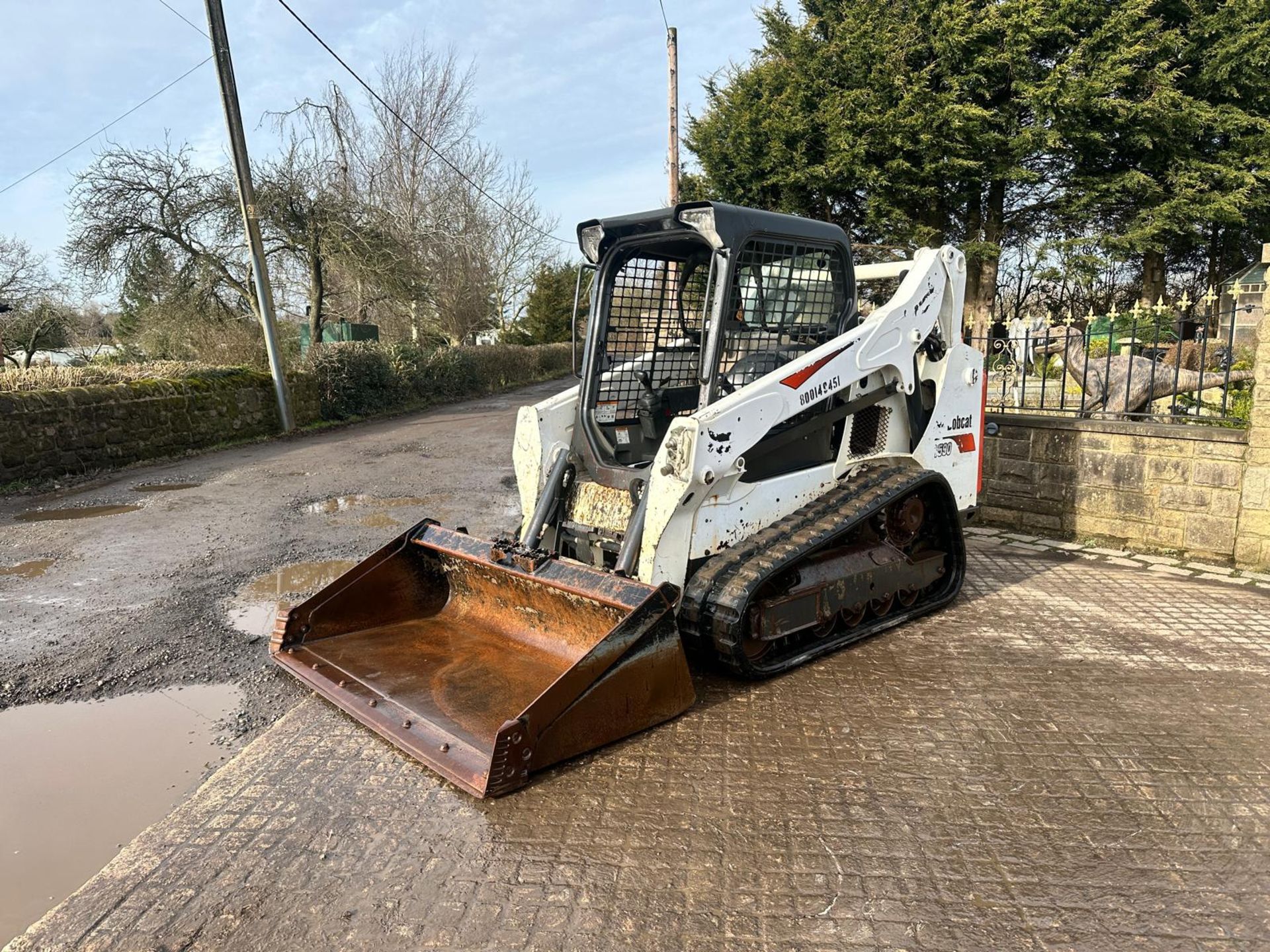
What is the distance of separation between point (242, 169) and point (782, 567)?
12.4m

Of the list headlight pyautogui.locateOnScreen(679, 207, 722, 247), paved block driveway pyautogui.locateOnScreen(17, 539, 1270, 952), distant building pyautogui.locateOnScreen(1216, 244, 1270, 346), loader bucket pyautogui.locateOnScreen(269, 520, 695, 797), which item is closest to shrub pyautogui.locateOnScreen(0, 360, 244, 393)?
loader bucket pyautogui.locateOnScreen(269, 520, 695, 797)

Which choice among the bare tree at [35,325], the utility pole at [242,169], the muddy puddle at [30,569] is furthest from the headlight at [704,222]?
the bare tree at [35,325]

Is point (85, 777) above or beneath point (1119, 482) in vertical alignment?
beneath

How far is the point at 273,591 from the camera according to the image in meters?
5.77

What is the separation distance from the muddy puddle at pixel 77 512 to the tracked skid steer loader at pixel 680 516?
17.2 feet

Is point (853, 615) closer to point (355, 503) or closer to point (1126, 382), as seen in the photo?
point (1126, 382)

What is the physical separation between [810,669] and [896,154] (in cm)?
1943

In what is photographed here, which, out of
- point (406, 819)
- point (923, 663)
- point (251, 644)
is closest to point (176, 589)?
point (251, 644)

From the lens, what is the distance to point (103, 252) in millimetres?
16750

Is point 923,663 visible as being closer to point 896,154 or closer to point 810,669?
point 810,669

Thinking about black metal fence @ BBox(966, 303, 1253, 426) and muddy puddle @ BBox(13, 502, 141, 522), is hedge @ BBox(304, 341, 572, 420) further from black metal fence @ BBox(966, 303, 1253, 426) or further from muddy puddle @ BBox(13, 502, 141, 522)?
black metal fence @ BBox(966, 303, 1253, 426)

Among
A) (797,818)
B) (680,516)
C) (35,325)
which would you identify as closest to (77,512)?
(680,516)

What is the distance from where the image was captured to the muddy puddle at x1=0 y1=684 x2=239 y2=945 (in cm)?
284

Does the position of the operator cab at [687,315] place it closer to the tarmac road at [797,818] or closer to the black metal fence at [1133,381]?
the tarmac road at [797,818]
